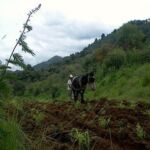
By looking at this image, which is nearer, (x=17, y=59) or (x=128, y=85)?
(x=17, y=59)

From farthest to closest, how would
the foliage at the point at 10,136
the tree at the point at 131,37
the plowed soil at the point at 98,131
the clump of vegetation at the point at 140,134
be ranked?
the tree at the point at 131,37 → the clump of vegetation at the point at 140,134 → the plowed soil at the point at 98,131 → the foliage at the point at 10,136

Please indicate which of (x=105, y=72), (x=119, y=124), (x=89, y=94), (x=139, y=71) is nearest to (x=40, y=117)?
(x=119, y=124)

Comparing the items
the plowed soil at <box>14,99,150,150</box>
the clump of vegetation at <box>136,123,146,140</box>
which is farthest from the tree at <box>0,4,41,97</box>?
the clump of vegetation at <box>136,123,146,140</box>

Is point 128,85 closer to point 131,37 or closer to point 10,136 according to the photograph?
point 10,136

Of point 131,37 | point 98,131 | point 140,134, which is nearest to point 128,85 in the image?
point 98,131

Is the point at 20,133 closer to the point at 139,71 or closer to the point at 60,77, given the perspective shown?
the point at 139,71

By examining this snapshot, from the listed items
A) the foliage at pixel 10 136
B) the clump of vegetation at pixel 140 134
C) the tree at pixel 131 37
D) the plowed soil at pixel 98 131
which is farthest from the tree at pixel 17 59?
the tree at pixel 131 37

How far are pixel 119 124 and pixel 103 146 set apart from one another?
319 cm

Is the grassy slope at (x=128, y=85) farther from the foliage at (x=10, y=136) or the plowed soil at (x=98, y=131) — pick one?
the foliage at (x=10, y=136)

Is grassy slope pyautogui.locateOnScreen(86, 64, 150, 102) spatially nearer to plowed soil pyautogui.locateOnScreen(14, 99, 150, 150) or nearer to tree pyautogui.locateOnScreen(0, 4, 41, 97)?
plowed soil pyautogui.locateOnScreen(14, 99, 150, 150)

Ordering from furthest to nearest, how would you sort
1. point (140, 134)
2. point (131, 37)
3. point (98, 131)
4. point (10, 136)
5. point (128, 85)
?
point (131, 37), point (128, 85), point (98, 131), point (140, 134), point (10, 136)

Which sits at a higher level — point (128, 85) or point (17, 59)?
point (128, 85)

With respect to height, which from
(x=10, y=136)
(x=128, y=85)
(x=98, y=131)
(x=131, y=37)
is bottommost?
(x=10, y=136)

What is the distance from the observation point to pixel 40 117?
10883 millimetres
